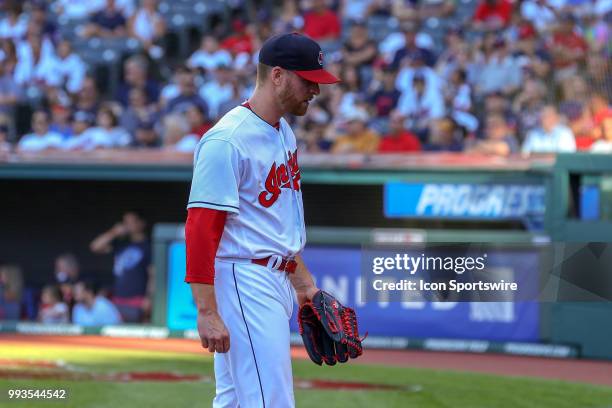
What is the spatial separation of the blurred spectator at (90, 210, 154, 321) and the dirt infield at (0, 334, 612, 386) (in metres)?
0.55

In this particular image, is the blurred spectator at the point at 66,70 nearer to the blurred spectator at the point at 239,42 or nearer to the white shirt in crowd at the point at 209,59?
the white shirt in crowd at the point at 209,59

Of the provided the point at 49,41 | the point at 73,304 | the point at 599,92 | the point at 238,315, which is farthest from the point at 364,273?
the point at 49,41

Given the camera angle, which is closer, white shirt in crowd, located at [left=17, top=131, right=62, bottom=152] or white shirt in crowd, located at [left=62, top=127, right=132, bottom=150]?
white shirt in crowd, located at [left=62, top=127, right=132, bottom=150]

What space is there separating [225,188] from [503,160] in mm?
7379

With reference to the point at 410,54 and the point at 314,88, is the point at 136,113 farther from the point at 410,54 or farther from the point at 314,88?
the point at 314,88

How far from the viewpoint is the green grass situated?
6.95 m

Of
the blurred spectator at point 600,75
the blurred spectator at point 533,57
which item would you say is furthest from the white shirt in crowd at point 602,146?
the blurred spectator at point 533,57

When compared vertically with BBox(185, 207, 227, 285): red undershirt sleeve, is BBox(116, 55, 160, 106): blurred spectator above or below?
above

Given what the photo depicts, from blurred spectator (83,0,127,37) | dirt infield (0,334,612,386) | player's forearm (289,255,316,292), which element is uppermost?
blurred spectator (83,0,127,37)

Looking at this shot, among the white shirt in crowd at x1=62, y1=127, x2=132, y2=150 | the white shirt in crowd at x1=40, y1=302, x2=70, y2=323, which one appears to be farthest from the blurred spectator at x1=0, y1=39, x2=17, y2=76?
the white shirt in crowd at x1=40, y1=302, x2=70, y2=323

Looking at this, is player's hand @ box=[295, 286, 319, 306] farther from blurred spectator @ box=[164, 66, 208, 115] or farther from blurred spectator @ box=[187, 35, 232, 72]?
blurred spectator @ box=[187, 35, 232, 72]

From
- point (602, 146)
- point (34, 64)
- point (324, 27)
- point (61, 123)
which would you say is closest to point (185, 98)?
point (61, 123)

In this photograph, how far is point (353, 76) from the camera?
12039mm

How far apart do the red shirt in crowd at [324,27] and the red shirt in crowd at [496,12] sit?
1.71 meters
